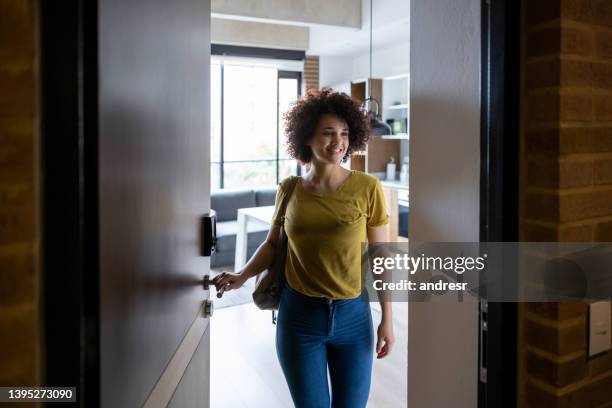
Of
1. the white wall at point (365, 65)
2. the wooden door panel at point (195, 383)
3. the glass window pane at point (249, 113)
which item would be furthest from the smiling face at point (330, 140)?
the glass window pane at point (249, 113)

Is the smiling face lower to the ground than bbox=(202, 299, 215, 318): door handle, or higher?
higher

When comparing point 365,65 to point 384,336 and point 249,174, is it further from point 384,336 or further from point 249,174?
point 384,336

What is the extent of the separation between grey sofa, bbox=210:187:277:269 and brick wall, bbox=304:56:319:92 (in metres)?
1.51

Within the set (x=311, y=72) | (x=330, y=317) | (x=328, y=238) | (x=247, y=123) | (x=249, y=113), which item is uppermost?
(x=311, y=72)

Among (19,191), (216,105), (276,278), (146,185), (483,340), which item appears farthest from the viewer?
(216,105)

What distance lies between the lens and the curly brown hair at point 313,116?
1527 millimetres

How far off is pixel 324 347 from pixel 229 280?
33 cm

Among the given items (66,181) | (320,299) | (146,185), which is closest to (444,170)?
(320,299)

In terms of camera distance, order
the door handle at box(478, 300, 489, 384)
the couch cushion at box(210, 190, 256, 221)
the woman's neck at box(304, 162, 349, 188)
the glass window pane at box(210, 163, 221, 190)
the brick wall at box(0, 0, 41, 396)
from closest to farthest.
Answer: the brick wall at box(0, 0, 41, 396) → the door handle at box(478, 300, 489, 384) → the woman's neck at box(304, 162, 349, 188) → the couch cushion at box(210, 190, 256, 221) → the glass window pane at box(210, 163, 221, 190)

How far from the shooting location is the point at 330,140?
58.1 inches

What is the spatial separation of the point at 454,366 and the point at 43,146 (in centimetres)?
98

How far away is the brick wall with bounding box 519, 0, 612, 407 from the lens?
2.55 ft

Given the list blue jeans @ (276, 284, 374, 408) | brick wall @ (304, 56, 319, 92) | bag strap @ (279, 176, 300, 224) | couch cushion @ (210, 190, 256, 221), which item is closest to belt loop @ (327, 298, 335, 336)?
blue jeans @ (276, 284, 374, 408)

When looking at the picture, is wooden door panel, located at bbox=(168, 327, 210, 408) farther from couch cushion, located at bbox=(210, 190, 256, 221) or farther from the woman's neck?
couch cushion, located at bbox=(210, 190, 256, 221)
